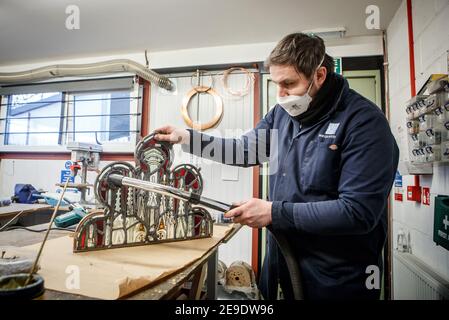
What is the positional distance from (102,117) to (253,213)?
3.02 m

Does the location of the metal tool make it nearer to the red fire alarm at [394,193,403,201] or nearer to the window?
the red fire alarm at [394,193,403,201]

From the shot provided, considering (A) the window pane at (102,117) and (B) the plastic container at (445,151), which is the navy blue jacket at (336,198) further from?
(A) the window pane at (102,117)

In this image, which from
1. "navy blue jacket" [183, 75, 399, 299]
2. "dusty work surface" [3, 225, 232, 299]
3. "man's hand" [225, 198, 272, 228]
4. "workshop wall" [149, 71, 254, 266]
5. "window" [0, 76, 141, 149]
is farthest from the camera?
"window" [0, 76, 141, 149]

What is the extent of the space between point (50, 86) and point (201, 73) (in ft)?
7.05

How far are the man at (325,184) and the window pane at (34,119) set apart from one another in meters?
3.52

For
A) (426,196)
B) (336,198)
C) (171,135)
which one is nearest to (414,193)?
(426,196)

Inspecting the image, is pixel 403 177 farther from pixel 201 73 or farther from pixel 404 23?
pixel 201 73

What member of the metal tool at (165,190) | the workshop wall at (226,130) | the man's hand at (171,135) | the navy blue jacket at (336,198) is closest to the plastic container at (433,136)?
the navy blue jacket at (336,198)

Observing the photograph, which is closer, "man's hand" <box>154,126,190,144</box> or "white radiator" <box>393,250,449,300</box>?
"man's hand" <box>154,126,190,144</box>

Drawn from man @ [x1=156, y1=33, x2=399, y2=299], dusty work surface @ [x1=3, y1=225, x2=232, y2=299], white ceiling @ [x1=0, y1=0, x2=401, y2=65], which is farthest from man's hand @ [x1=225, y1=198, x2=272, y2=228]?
white ceiling @ [x1=0, y1=0, x2=401, y2=65]

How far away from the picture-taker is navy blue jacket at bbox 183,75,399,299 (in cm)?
82

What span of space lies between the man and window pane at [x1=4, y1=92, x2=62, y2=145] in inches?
138

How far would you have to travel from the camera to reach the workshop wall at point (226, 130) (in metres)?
2.72

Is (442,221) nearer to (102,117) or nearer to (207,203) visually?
(207,203)
